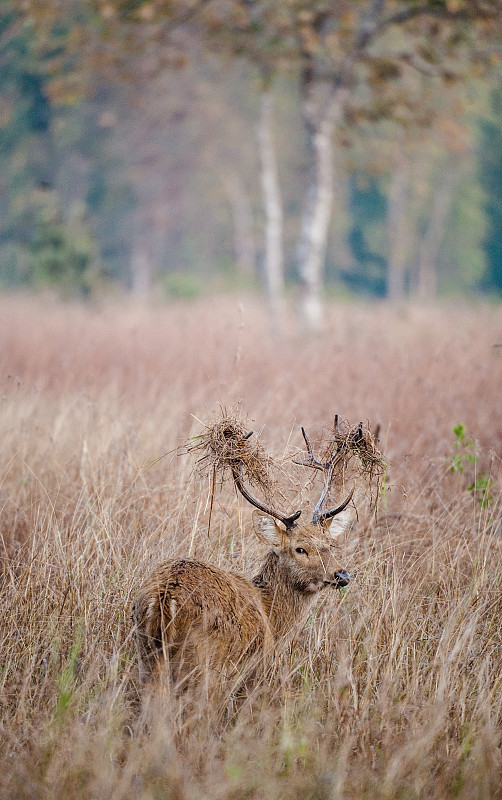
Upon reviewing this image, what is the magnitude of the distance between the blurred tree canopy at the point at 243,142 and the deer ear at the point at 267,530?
789 centimetres

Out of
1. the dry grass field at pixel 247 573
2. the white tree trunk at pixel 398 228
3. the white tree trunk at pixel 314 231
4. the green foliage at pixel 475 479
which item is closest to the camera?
the dry grass field at pixel 247 573

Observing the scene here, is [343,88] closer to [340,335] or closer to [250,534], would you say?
[340,335]

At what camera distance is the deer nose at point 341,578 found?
298cm

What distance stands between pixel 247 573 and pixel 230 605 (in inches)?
28.2

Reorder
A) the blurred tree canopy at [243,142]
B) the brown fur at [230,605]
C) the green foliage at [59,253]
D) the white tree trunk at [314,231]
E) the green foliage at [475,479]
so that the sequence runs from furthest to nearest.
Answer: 1. the green foliage at [59,253]
2. the white tree trunk at [314,231]
3. the blurred tree canopy at [243,142]
4. the green foliage at [475,479]
5. the brown fur at [230,605]

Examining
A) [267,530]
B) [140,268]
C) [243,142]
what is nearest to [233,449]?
[267,530]

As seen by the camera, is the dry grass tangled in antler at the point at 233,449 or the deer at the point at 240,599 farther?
the dry grass tangled in antler at the point at 233,449

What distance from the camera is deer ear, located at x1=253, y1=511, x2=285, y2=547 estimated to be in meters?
3.09

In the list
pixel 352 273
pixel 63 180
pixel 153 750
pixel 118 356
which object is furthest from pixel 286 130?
pixel 153 750

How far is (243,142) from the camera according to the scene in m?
27.8

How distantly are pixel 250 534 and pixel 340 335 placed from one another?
8.16m

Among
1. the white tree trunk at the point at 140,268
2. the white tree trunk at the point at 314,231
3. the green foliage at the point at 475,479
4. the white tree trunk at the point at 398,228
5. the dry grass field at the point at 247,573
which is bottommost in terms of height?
the dry grass field at the point at 247,573

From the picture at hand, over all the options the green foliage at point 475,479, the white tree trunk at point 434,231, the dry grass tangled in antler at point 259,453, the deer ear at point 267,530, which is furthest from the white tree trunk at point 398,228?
the deer ear at point 267,530

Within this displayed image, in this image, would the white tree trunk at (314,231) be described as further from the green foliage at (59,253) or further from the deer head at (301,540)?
the deer head at (301,540)
